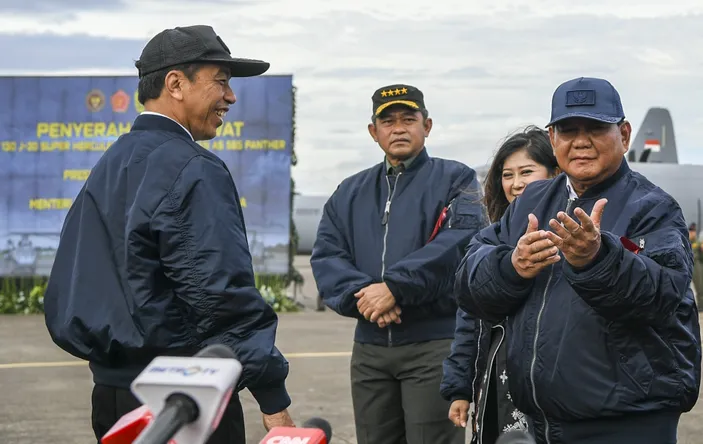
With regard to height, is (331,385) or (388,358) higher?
(388,358)

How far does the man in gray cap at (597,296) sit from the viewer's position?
2.98 m

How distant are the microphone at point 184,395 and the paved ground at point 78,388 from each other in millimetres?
5963

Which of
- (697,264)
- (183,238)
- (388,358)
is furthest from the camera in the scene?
(697,264)

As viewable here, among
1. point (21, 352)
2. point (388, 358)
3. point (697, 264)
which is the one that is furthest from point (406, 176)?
point (697, 264)

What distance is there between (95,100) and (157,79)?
13.1m

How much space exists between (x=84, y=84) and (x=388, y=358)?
39.6 ft

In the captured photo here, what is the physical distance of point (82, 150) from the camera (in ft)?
53.0

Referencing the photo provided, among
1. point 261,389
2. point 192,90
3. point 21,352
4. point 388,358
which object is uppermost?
point 192,90

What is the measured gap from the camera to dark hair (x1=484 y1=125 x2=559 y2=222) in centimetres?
452

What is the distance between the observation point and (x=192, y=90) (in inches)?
139

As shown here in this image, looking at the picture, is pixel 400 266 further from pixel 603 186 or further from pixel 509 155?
pixel 603 186

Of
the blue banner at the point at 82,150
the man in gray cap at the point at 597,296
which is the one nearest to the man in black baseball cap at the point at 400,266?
the man in gray cap at the point at 597,296

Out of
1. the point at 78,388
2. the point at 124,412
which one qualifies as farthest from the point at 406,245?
the point at 78,388

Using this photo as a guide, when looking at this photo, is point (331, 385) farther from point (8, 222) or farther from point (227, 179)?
point (8, 222)
